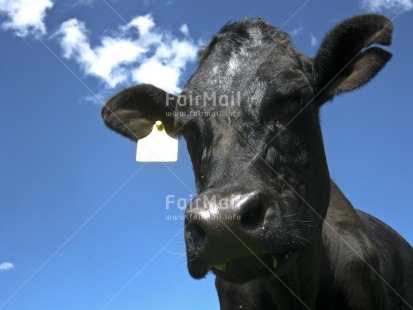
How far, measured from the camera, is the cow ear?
17.2 feet

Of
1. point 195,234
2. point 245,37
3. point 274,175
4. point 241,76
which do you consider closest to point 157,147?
point 245,37

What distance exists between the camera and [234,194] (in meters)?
3.55

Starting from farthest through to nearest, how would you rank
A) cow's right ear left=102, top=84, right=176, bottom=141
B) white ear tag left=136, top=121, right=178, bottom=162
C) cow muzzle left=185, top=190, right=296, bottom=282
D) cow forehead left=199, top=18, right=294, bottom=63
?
cow's right ear left=102, top=84, right=176, bottom=141 < white ear tag left=136, top=121, right=178, bottom=162 < cow forehead left=199, top=18, right=294, bottom=63 < cow muzzle left=185, top=190, right=296, bottom=282

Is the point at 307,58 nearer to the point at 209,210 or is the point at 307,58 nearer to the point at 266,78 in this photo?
the point at 266,78

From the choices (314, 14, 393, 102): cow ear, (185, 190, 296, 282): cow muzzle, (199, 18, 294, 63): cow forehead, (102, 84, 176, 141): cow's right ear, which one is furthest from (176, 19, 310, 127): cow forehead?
(185, 190, 296, 282): cow muzzle

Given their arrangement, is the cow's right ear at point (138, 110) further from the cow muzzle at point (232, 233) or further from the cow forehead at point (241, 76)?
the cow muzzle at point (232, 233)

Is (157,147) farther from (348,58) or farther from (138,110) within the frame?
(348,58)

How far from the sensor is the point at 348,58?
18.1ft

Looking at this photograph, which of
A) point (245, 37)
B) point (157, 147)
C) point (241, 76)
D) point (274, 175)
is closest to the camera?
point (274, 175)

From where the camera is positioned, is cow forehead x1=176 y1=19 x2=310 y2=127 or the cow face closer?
the cow face

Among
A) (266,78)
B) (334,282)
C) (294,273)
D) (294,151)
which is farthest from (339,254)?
(266,78)

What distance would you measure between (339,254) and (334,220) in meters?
0.52

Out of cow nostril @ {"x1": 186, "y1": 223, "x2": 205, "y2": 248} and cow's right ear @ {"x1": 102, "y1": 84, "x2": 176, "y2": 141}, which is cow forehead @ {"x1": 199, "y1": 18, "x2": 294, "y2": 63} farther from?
cow nostril @ {"x1": 186, "y1": 223, "x2": 205, "y2": 248}

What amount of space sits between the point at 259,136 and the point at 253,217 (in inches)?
37.6
